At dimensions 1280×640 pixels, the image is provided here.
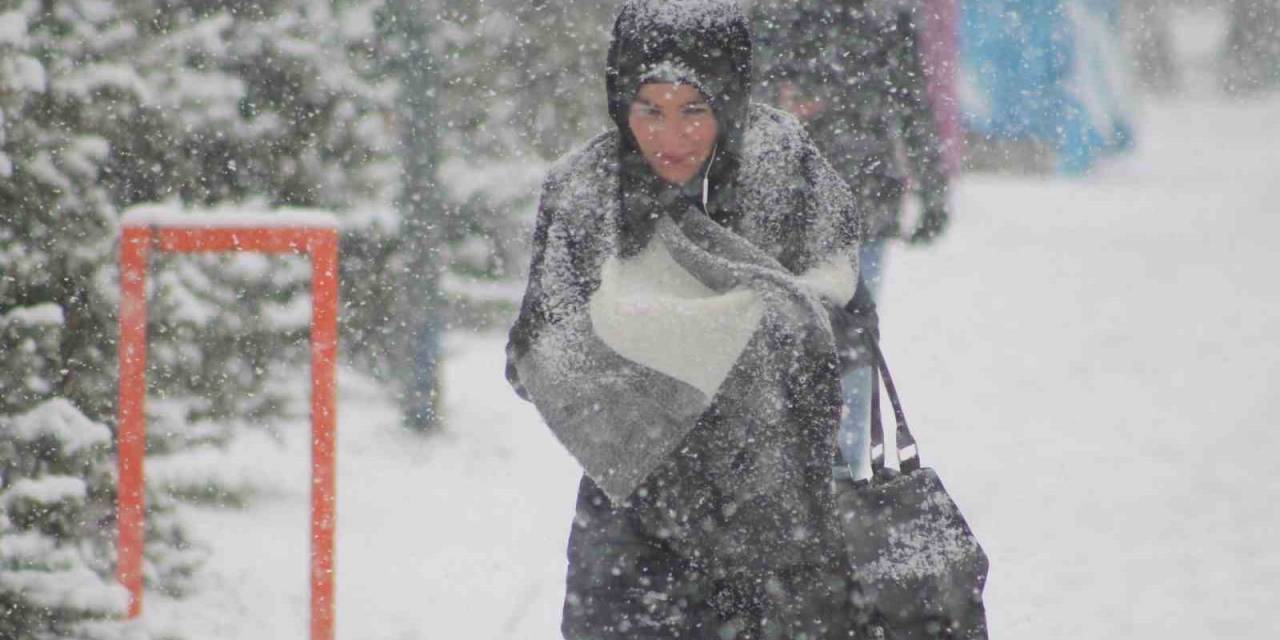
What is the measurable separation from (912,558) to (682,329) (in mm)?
595

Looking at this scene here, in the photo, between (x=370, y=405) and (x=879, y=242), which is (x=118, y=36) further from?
(x=370, y=405)

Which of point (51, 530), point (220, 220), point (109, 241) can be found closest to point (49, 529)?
point (51, 530)

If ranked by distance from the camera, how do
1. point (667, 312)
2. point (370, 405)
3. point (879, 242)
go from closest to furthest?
1. point (667, 312)
2. point (879, 242)
3. point (370, 405)

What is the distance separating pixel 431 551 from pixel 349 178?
4.55ft

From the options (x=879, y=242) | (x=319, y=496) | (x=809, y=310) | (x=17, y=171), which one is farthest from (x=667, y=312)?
(x=879, y=242)

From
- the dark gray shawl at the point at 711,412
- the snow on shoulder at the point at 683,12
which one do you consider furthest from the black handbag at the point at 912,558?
the snow on shoulder at the point at 683,12

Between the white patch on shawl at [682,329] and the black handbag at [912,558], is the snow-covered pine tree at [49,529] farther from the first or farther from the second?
the black handbag at [912,558]

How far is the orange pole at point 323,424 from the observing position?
411cm

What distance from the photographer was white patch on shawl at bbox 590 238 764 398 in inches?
108

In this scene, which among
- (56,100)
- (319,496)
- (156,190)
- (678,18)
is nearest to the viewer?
(678,18)

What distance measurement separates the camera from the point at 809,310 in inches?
110

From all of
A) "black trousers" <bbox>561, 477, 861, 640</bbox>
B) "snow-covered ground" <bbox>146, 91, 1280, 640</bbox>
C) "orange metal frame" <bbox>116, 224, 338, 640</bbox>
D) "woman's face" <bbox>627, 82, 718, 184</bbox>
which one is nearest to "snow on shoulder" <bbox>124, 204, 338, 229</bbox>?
"orange metal frame" <bbox>116, 224, 338, 640</bbox>

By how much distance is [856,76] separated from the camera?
206 inches

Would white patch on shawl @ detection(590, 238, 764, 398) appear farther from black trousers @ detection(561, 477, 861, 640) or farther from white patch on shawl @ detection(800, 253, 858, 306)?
black trousers @ detection(561, 477, 861, 640)
